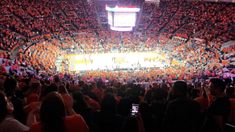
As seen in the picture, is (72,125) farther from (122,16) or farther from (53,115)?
(122,16)

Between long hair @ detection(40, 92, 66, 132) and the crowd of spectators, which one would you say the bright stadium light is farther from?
long hair @ detection(40, 92, 66, 132)

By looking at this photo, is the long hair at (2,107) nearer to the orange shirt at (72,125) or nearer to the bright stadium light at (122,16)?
the orange shirt at (72,125)

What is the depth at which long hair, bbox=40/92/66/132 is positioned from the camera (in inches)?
133

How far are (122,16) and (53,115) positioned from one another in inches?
1596

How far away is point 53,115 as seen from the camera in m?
3.37

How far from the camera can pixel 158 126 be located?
6.24 meters

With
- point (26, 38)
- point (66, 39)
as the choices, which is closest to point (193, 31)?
point (66, 39)

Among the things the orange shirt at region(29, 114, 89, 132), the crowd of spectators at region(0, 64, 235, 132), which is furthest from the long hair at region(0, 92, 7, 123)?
the orange shirt at region(29, 114, 89, 132)

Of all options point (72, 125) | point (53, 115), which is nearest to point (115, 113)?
point (72, 125)

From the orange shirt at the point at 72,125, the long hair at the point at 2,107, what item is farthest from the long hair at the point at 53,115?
the long hair at the point at 2,107

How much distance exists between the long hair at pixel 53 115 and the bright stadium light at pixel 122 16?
39.4 metres

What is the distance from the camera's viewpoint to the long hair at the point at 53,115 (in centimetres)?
338

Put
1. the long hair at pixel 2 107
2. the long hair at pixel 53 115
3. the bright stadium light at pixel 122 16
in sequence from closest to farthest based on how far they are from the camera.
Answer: the long hair at pixel 53 115, the long hair at pixel 2 107, the bright stadium light at pixel 122 16

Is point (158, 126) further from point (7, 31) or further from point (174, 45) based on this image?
point (174, 45)
